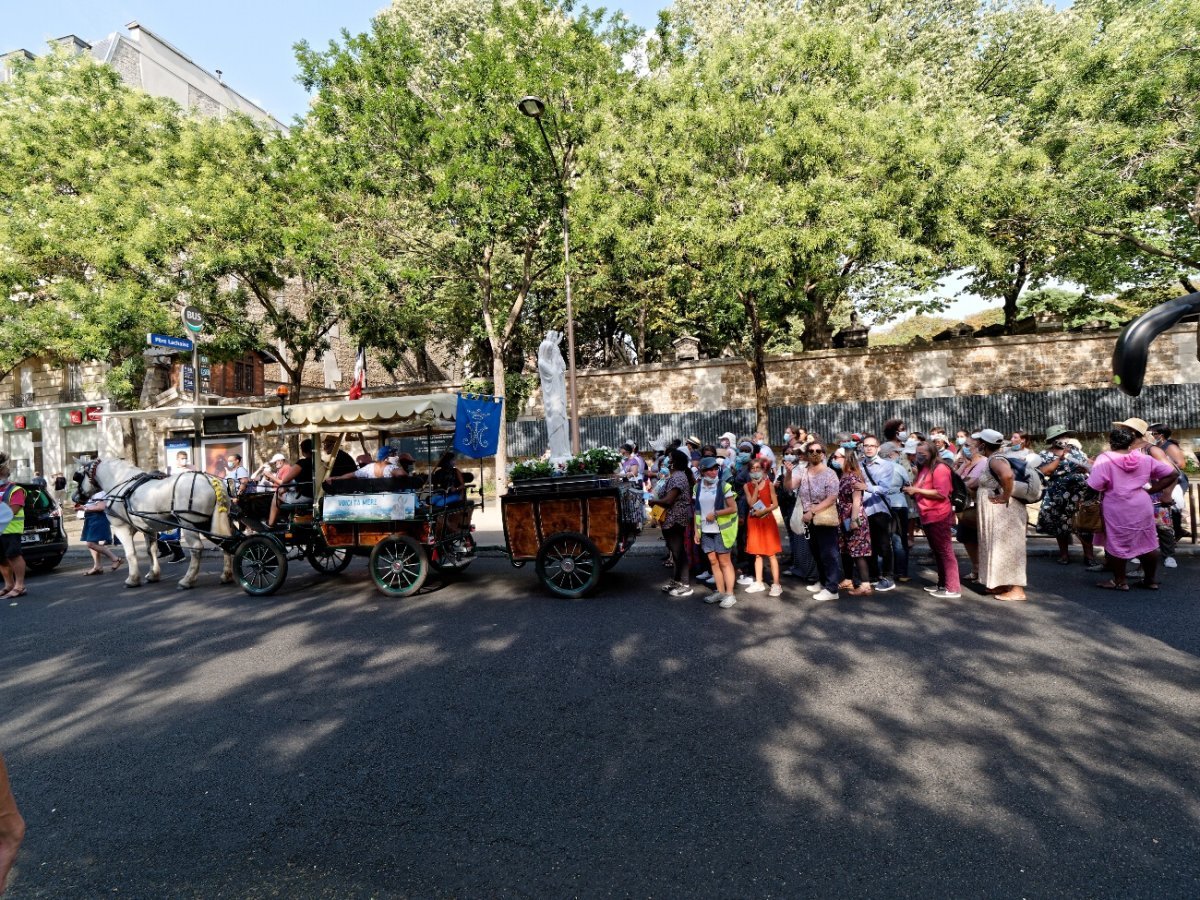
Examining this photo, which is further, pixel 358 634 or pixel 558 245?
pixel 558 245

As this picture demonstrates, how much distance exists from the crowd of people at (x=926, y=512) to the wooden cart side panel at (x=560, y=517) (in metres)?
0.92

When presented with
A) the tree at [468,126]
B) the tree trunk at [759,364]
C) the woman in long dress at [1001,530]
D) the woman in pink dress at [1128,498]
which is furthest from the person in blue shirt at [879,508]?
the tree trunk at [759,364]

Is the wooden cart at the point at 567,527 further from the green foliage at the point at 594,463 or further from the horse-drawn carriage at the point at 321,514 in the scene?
the horse-drawn carriage at the point at 321,514

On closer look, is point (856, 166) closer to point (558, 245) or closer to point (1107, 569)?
point (558, 245)

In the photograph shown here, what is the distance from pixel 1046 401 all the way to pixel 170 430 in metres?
28.6

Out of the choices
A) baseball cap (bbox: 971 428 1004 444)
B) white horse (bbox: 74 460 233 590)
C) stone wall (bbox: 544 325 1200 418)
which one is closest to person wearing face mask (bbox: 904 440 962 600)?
baseball cap (bbox: 971 428 1004 444)

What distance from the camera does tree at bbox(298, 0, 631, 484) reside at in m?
14.0

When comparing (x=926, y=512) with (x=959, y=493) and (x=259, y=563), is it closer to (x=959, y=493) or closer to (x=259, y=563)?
(x=959, y=493)

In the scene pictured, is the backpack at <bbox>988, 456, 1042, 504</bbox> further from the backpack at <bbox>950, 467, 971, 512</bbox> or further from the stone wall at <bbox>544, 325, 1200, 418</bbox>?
the stone wall at <bbox>544, 325, 1200, 418</bbox>

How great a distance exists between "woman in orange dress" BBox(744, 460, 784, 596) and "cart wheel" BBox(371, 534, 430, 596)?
3918 mm

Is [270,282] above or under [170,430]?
above

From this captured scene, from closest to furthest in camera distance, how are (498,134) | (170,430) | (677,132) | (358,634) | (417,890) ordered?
(417,890), (358,634), (498,134), (677,132), (170,430)

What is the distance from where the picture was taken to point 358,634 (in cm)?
644

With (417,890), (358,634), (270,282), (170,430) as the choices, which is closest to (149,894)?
(417,890)
